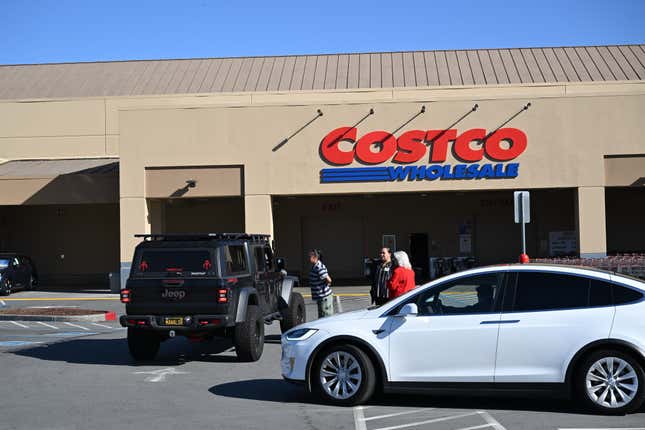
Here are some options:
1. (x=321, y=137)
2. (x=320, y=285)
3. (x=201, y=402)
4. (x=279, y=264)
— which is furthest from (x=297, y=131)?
(x=201, y=402)

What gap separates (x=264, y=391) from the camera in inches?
396

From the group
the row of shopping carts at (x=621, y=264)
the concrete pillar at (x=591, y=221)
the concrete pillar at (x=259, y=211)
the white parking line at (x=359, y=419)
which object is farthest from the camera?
the concrete pillar at (x=259, y=211)

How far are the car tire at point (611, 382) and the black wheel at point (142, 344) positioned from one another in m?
6.86

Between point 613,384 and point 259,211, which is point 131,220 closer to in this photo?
point 259,211

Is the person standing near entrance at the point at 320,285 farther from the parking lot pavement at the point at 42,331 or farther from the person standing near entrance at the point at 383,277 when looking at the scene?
the parking lot pavement at the point at 42,331

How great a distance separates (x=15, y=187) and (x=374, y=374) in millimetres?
24950

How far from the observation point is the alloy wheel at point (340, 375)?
28.9 ft

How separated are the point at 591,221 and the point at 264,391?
1956 centimetres

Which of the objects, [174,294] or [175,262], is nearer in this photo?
[174,294]

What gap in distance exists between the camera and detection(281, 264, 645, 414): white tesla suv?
8.17 meters

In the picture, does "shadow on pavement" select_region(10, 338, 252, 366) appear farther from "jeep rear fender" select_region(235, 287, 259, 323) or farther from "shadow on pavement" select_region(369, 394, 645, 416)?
"shadow on pavement" select_region(369, 394, 645, 416)

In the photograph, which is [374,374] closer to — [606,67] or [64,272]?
[64,272]

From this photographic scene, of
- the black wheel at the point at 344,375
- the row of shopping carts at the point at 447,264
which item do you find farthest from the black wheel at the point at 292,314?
the row of shopping carts at the point at 447,264

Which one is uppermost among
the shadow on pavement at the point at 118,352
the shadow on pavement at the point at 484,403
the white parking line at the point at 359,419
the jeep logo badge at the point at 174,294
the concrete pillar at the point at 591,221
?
the concrete pillar at the point at 591,221
